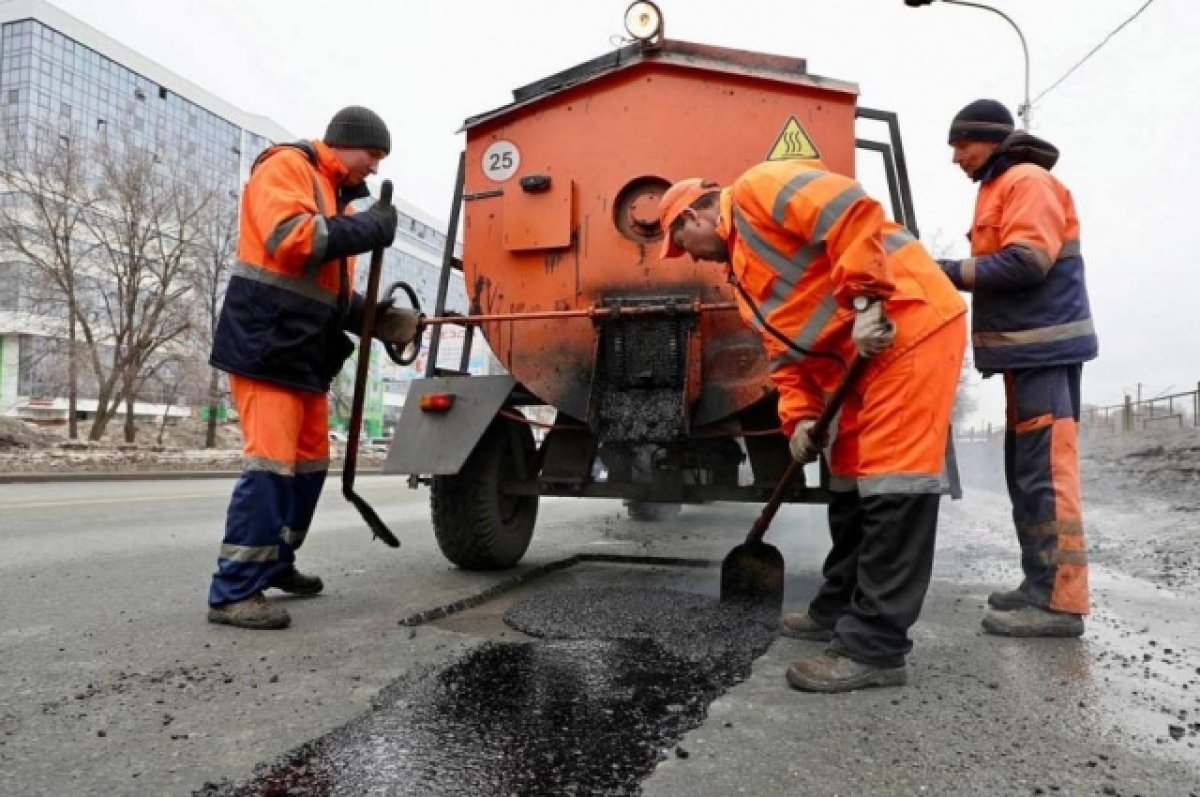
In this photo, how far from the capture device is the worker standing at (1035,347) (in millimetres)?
3148

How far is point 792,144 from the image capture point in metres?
3.72

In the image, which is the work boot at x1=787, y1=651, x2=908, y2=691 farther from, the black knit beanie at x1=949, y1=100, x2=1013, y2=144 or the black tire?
the black tire

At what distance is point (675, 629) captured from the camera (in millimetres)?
3100

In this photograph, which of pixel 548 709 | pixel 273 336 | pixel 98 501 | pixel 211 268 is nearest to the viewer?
pixel 548 709

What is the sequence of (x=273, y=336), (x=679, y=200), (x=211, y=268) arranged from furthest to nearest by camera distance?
(x=211, y=268) → (x=273, y=336) → (x=679, y=200)

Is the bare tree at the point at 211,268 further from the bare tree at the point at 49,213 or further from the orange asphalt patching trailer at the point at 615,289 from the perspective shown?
the orange asphalt patching trailer at the point at 615,289

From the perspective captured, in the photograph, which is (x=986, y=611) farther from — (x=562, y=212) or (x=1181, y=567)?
(x=562, y=212)

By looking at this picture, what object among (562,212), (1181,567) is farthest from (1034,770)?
(1181,567)

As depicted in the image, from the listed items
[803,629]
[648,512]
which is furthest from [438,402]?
[648,512]

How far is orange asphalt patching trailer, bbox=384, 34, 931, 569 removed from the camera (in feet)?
12.2

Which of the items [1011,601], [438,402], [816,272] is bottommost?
[1011,601]

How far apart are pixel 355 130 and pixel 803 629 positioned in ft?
8.84

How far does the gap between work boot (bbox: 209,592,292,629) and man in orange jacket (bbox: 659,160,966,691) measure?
1.86 metres

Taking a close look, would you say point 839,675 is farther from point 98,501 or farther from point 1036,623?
point 98,501
